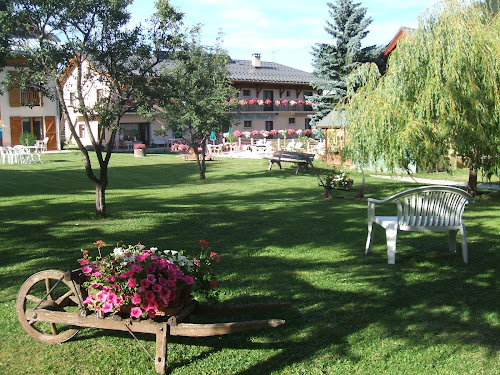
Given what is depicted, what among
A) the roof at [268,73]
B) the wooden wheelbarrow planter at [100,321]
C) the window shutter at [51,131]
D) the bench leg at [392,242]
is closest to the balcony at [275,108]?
the roof at [268,73]

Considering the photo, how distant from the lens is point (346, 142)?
13180mm

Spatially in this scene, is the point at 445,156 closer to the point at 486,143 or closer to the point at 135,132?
the point at 486,143

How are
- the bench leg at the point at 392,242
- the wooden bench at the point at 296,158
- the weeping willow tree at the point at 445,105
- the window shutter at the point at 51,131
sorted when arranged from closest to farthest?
the bench leg at the point at 392,242
the weeping willow tree at the point at 445,105
the wooden bench at the point at 296,158
the window shutter at the point at 51,131

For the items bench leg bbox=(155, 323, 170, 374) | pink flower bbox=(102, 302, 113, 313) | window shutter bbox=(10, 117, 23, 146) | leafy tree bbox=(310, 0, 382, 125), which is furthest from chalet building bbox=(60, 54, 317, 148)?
bench leg bbox=(155, 323, 170, 374)

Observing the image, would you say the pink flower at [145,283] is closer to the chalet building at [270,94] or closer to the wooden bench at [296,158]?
the wooden bench at [296,158]

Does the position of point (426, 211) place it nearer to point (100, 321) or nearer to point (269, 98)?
point (100, 321)

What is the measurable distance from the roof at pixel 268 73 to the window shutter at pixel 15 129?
1867 centimetres

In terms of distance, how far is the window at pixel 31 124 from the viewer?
3759 centimetres

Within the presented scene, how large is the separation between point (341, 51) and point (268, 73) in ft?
68.9

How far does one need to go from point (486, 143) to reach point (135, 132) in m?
37.4

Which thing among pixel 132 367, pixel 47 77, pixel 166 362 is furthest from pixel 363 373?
pixel 47 77

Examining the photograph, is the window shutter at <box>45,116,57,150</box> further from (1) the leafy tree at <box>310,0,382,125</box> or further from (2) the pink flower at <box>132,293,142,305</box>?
(2) the pink flower at <box>132,293,142,305</box>

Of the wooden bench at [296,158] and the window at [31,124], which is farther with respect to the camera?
the window at [31,124]


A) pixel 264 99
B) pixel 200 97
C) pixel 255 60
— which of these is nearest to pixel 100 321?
pixel 200 97
